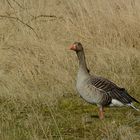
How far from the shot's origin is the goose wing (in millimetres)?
7816

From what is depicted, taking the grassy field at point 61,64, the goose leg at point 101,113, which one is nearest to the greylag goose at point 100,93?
the goose leg at point 101,113

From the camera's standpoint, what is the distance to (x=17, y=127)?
7.29 m

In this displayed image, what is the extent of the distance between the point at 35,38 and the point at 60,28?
0.86m

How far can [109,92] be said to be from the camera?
25.9 ft

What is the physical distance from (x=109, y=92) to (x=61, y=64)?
2.42 m

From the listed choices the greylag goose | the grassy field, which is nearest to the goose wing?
the greylag goose

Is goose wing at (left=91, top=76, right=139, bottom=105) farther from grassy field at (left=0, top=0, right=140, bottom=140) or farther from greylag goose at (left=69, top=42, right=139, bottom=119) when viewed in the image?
grassy field at (left=0, top=0, right=140, bottom=140)

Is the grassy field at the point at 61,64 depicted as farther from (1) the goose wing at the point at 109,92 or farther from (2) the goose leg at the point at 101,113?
(1) the goose wing at the point at 109,92

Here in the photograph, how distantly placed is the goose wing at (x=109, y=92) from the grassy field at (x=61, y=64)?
0.25m

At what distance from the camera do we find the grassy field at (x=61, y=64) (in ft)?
23.9

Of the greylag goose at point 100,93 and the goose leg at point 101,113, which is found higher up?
the greylag goose at point 100,93

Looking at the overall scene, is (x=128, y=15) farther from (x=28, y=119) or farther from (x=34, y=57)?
(x=28, y=119)

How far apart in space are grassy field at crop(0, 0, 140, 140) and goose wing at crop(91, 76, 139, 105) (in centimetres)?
25

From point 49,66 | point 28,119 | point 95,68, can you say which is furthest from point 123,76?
point 28,119
